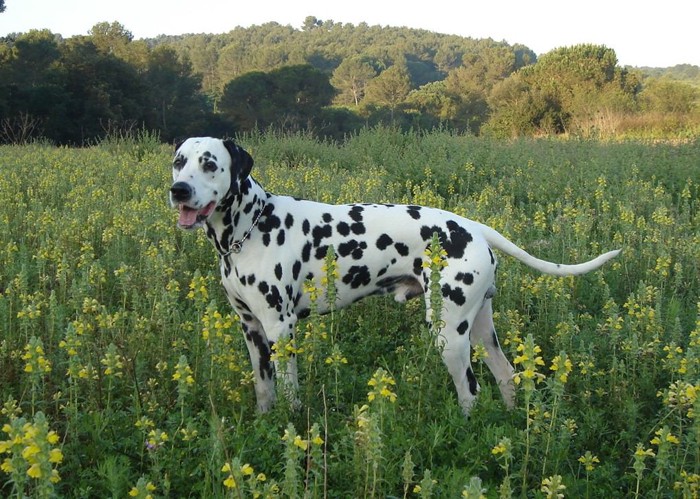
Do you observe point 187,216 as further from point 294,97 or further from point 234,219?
point 294,97

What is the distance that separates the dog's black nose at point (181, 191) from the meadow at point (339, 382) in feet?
1.85

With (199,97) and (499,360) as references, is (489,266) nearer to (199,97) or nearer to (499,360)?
(499,360)

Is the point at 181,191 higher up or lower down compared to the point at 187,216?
higher up

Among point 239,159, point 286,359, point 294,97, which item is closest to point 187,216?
point 239,159

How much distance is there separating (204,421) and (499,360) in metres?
2.03

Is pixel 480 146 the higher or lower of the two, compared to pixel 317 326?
higher

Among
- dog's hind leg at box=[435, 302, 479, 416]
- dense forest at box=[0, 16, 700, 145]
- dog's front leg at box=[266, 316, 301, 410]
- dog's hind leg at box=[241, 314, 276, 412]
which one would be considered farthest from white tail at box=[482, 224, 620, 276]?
dense forest at box=[0, 16, 700, 145]

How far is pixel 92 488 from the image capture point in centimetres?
309

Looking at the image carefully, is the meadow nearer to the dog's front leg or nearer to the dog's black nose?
the dog's front leg

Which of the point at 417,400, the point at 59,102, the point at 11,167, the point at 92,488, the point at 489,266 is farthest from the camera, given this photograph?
the point at 59,102

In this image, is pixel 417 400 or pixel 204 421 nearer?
pixel 417 400

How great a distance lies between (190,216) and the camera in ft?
13.6

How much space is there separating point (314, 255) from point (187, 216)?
2.82 ft

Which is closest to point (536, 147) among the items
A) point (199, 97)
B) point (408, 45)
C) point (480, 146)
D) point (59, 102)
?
point (480, 146)
